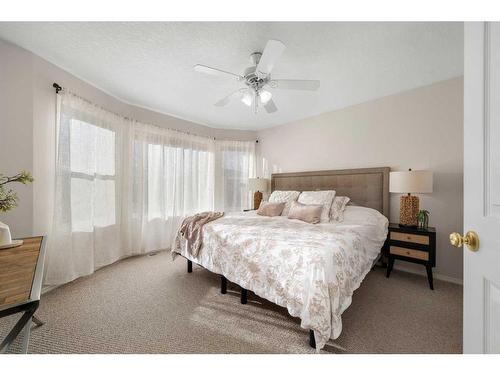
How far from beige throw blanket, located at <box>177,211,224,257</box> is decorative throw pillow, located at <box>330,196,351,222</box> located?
159 centimetres

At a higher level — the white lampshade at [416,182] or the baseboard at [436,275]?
the white lampshade at [416,182]

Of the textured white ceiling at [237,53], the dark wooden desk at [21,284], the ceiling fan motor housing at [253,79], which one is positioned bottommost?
the dark wooden desk at [21,284]

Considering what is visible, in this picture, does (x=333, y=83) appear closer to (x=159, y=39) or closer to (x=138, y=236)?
(x=159, y=39)

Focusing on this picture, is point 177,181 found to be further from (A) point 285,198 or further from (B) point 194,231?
(A) point 285,198

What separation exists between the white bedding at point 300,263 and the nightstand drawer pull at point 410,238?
0.23m

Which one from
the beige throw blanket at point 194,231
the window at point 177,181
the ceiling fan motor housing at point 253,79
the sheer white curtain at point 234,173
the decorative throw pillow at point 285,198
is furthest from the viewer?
the sheer white curtain at point 234,173

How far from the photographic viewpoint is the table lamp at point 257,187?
4.14 metres

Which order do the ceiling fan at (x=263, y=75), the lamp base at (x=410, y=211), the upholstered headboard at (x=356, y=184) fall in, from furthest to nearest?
the upholstered headboard at (x=356, y=184), the lamp base at (x=410, y=211), the ceiling fan at (x=263, y=75)

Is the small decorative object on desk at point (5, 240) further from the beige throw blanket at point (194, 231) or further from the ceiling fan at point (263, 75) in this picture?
the ceiling fan at point (263, 75)

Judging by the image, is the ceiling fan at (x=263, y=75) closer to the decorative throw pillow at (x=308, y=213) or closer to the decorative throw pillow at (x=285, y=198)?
the decorative throw pillow at (x=308, y=213)

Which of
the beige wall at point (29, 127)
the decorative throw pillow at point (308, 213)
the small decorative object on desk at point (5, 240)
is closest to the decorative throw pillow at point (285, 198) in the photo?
the decorative throw pillow at point (308, 213)

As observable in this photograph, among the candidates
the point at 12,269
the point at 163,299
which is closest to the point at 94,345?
the point at 163,299

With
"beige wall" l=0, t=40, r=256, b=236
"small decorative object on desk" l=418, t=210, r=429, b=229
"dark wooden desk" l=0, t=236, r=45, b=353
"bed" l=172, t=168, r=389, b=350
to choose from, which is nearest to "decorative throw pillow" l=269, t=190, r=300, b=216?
"bed" l=172, t=168, r=389, b=350

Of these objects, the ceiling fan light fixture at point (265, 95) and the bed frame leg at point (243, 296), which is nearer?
the bed frame leg at point (243, 296)
